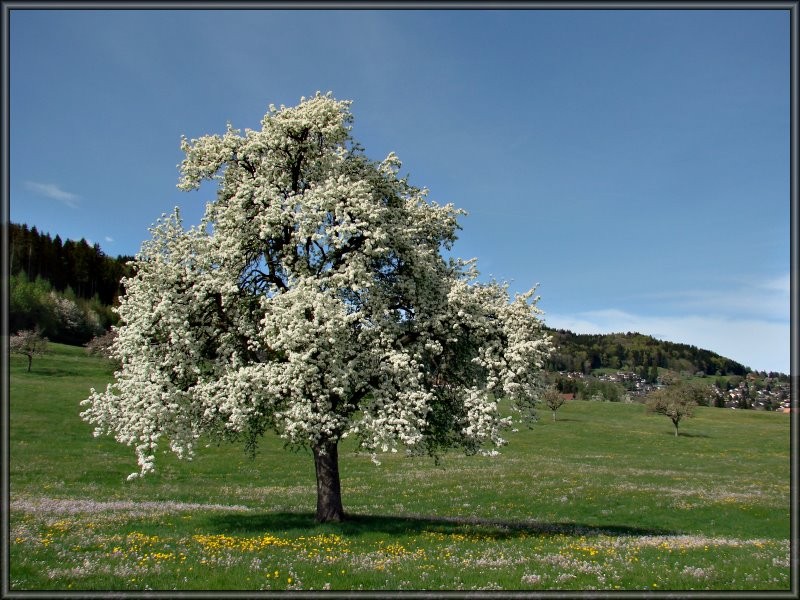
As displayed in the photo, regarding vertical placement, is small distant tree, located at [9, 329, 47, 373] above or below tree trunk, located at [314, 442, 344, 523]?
above

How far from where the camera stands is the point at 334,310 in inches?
750

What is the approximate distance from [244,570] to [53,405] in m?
73.0

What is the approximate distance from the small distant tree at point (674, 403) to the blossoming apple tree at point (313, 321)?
87748 millimetres

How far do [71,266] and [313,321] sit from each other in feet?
583

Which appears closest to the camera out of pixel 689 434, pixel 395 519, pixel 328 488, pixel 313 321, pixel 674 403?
pixel 313 321

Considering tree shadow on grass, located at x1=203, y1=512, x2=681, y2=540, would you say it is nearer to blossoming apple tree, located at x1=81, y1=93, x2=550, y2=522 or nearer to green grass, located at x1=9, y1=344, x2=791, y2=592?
green grass, located at x1=9, y1=344, x2=791, y2=592

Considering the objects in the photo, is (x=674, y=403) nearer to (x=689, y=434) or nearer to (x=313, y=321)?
(x=689, y=434)

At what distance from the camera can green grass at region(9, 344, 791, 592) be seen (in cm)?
1452

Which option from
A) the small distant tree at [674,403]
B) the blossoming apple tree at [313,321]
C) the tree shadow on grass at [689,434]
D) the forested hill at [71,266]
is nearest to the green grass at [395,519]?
the blossoming apple tree at [313,321]

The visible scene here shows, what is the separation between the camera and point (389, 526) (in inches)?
895

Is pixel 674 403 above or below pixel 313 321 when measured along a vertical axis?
below

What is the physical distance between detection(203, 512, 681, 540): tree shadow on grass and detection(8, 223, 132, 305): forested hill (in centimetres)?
15473

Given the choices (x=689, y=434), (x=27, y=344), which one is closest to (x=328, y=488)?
(x=689, y=434)

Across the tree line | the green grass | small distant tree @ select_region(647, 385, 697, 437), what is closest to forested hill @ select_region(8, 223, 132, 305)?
the tree line
